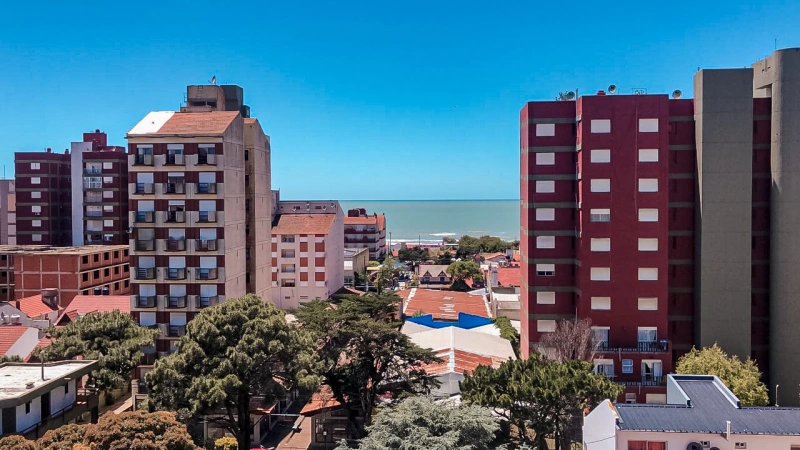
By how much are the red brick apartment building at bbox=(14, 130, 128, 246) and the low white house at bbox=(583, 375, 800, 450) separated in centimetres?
5429

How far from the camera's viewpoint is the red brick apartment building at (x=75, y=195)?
2328 inches

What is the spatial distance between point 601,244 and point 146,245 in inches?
1092

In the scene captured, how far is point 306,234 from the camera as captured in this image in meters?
64.8

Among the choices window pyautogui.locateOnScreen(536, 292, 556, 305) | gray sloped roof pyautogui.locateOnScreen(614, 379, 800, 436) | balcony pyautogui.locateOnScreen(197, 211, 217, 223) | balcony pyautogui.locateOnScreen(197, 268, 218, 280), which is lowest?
gray sloped roof pyautogui.locateOnScreen(614, 379, 800, 436)

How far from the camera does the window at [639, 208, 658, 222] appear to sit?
105 ft

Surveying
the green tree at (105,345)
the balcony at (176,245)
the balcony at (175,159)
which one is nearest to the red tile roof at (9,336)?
the green tree at (105,345)

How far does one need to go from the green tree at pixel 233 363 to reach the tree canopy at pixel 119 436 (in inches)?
160

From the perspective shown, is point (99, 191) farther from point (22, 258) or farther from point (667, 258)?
point (667, 258)

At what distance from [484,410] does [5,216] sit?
84535 mm

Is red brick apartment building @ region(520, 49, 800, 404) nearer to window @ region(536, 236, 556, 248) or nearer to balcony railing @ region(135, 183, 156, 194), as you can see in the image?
window @ region(536, 236, 556, 248)

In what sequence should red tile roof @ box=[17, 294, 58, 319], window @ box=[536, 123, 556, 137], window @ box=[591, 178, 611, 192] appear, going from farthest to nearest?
1. red tile roof @ box=[17, 294, 58, 319]
2. window @ box=[536, 123, 556, 137]
3. window @ box=[591, 178, 611, 192]

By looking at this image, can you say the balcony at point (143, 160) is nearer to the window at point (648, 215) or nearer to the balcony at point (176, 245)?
the balcony at point (176, 245)

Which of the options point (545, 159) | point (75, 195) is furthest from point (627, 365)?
point (75, 195)

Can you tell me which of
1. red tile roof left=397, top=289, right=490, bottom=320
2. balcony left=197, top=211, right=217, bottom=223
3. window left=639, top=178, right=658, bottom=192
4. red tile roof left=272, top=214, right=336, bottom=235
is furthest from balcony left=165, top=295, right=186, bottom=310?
red tile roof left=272, top=214, right=336, bottom=235
